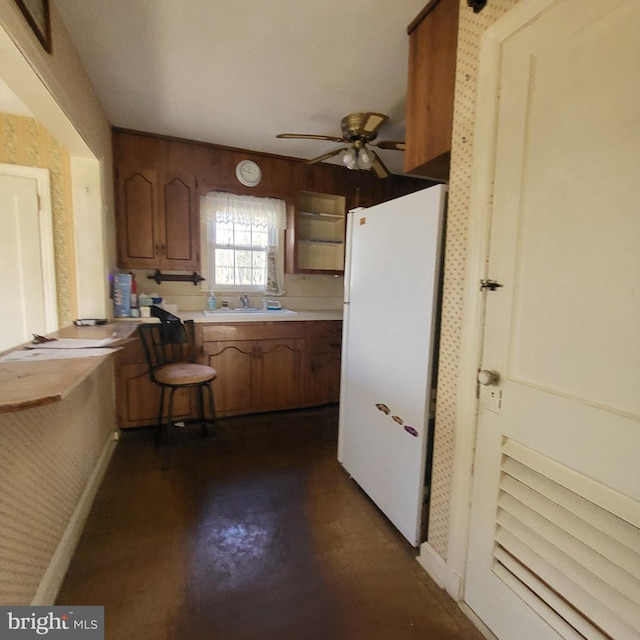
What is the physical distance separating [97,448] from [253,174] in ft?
8.16

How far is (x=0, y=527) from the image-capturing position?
3.28 feet

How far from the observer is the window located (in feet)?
10.3

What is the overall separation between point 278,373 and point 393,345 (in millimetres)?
1633

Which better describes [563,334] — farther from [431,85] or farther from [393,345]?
[431,85]

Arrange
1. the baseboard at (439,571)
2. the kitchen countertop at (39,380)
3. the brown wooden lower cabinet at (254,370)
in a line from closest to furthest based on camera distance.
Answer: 1. the kitchen countertop at (39,380)
2. the baseboard at (439,571)
3. the brown wooden lower cabinet at (254,370)

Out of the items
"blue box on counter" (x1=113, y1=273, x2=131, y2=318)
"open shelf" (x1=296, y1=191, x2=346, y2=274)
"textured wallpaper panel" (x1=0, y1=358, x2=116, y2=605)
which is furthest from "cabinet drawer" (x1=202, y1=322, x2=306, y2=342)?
"textured wallpaper panel" (x1=0, y1=358, x2=116, y2=605)

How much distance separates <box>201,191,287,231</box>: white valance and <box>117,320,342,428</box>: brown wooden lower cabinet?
3.38 ft

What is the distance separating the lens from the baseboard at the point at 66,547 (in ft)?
4.05

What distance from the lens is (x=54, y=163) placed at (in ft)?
7.45

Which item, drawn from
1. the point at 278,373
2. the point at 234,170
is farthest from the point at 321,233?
the point at 278,373

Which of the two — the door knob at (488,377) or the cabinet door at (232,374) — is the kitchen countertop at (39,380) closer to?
the door knob at (488,377)

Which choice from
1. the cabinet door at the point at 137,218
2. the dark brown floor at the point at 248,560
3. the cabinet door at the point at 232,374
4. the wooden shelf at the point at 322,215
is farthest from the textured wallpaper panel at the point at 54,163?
the wooden shelf at the point at 322,215

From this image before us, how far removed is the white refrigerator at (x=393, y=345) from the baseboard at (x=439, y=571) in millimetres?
75

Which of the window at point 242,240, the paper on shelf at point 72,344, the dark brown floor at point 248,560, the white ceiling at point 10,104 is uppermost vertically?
the white ceiling at point 10,104
